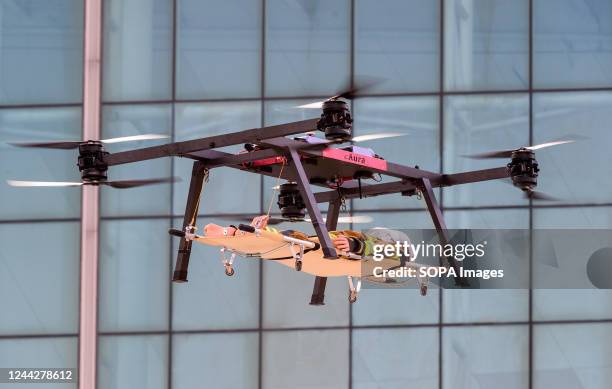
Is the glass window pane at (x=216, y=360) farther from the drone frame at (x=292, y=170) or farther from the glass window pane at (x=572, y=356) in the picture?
the drone frame at (x=292, y=170)

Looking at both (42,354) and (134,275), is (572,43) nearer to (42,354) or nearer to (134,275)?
(134,275)

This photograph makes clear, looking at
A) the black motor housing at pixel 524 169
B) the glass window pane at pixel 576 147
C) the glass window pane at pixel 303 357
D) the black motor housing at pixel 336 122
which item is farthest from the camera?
the glass window pane at pixel 303 357

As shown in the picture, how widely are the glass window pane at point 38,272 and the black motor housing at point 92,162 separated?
7.95m


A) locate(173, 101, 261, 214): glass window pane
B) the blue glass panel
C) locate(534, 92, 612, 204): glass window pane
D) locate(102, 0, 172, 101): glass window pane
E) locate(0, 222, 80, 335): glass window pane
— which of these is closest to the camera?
locate(534, 92, 612, 204): glass window pane

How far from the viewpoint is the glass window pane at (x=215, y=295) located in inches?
1087

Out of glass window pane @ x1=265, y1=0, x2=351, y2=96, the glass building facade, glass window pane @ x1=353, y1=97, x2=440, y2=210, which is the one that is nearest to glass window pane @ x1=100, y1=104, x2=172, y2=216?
the glass building facade

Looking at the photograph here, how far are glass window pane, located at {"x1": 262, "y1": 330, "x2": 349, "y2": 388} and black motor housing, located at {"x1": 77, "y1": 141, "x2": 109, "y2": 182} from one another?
7.87 m

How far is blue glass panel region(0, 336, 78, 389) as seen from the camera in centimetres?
2784

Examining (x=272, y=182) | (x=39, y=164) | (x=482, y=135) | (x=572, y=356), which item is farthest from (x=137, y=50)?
(x=572, y=356)

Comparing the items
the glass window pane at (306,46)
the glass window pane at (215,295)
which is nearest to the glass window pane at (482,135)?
the glass window pane at (306,46)

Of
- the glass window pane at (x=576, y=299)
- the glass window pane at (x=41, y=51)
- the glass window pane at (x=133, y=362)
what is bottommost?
the glass window pane at (x=133, y=362)

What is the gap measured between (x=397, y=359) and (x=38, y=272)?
21.1 feet

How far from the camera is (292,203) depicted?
2114 centimetres

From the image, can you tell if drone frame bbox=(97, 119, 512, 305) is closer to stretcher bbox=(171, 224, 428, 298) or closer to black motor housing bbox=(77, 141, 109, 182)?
black motor housing bbox=(77, 141, 109, 182)
